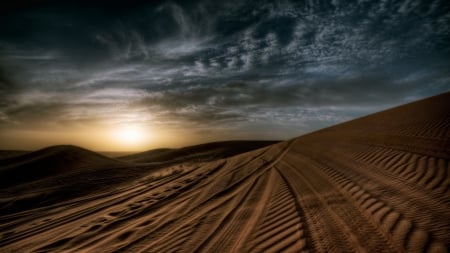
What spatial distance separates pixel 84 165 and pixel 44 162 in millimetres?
2464

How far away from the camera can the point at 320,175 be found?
318 inches

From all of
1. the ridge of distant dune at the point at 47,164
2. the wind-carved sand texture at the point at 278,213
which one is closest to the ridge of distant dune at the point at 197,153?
the ridge of distant dune at the point at 47,164

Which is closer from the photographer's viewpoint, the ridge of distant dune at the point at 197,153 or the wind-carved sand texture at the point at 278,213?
the wind-carved sand texture at the point at 278,213

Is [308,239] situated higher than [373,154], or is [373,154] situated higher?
[373,154]

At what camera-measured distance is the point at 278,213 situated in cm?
516

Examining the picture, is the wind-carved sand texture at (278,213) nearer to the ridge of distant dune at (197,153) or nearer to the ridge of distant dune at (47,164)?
the ridge of distant dune at (47,164)

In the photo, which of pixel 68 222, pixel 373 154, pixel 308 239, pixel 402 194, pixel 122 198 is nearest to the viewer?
pixel 308 239

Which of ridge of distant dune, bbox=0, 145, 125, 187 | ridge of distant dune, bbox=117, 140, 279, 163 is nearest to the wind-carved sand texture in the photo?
ridge of distant dune, bbox=0, 145, 125, 187

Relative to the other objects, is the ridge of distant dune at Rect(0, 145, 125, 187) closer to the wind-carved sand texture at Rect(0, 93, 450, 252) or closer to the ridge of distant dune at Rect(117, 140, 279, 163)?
the wind-carved sand texture at Rect(0, 93, 450, 252)

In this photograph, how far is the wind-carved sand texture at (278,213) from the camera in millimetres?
3834

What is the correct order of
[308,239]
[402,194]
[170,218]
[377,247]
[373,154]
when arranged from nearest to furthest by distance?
[377,247], [308,239], [402,194], [170,218], [373,154]

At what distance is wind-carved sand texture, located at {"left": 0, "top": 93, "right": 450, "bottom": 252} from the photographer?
12.6 ft

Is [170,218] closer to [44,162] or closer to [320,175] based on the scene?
[320,175]

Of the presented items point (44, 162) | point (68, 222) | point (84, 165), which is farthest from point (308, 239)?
point (44, 162)
